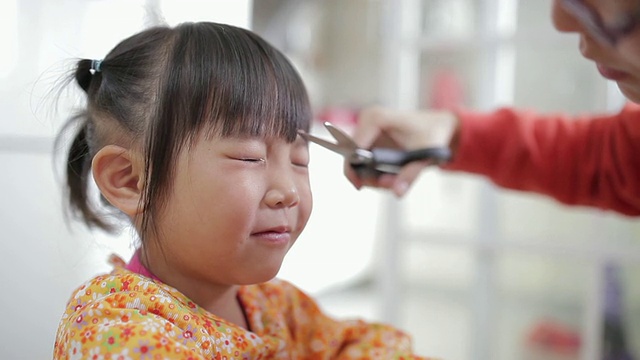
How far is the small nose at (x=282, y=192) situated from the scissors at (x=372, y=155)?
57 mm

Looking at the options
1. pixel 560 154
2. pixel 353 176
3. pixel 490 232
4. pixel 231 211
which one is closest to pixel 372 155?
pixel 353 176

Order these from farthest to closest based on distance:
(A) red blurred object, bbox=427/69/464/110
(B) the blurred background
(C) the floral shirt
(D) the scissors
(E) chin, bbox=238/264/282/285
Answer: (A) red blurred object, bbox=427/69/464/110 → (B) the blurred background → (D) the scissors → (E) chin, bbox=238/264/282/285 → (C) the floral shirt

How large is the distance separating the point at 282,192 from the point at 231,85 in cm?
10

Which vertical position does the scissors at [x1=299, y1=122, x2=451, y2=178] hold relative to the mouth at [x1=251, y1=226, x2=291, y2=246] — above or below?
above

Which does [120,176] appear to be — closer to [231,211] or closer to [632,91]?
[231,211]

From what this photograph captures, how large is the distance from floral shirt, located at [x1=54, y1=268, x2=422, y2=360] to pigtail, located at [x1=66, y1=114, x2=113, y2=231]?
0.12 metres

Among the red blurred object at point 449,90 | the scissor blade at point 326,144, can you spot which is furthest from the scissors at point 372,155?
the red blurred object at point 449,90

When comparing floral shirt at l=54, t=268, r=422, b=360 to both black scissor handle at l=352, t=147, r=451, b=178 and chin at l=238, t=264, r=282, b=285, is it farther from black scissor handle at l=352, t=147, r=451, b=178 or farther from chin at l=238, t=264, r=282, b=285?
black scissor handle at l=352, t=147, r=451, b=178

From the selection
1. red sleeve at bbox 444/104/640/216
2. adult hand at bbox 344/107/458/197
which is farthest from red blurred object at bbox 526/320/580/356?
adult hand at bbox 344/107/458/197

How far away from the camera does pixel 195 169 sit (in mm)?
540

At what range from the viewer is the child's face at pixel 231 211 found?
0.54 metres

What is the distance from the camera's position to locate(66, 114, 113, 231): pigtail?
61 centimetres

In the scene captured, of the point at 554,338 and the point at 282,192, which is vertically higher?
the point at 282,192

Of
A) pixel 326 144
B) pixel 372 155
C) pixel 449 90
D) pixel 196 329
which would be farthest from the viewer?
pixel 449 90
